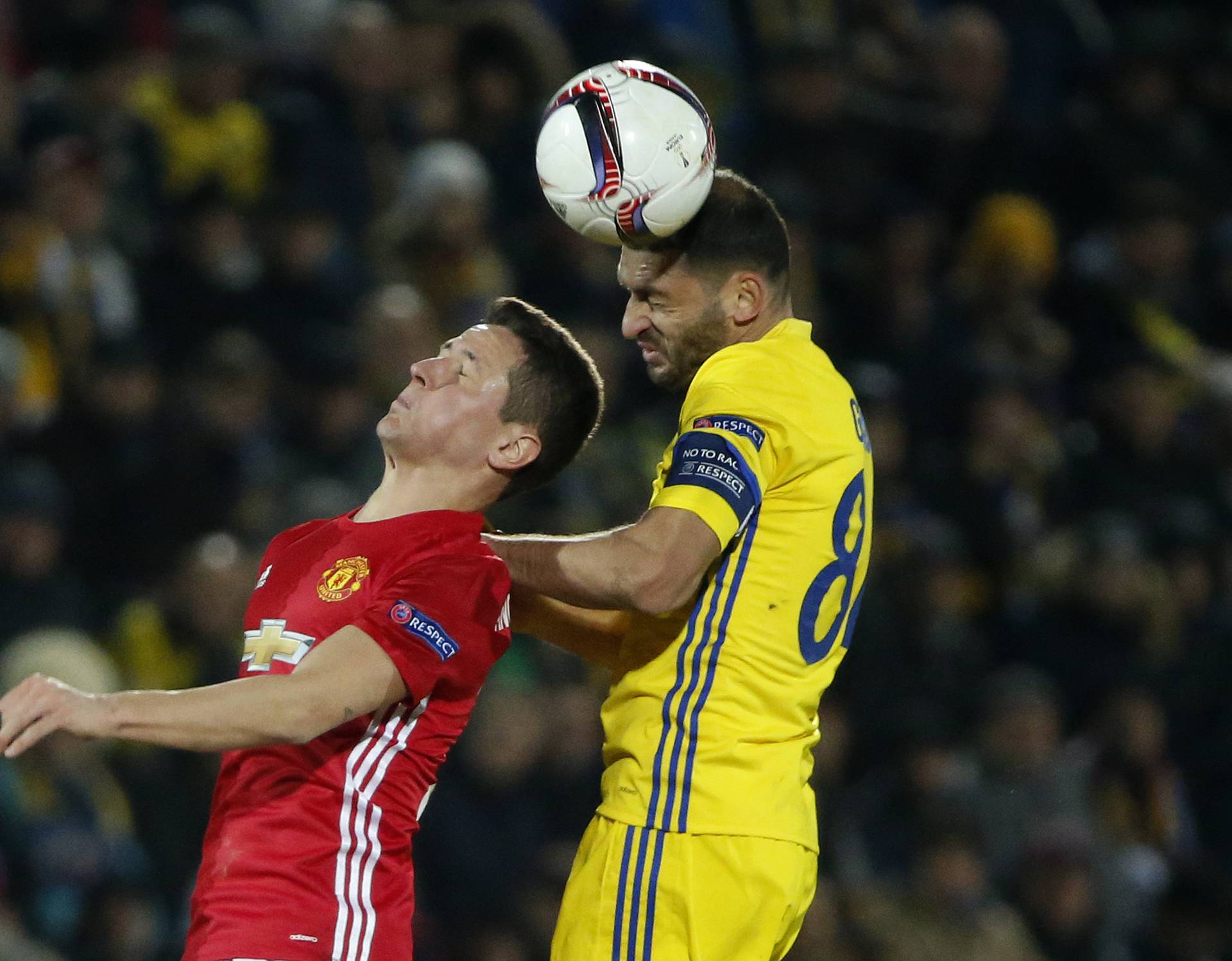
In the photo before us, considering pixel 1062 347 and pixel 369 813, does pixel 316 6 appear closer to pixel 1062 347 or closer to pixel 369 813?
pixel 1062 347

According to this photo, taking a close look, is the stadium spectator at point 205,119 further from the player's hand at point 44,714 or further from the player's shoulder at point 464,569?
the player's hand at point 44,714

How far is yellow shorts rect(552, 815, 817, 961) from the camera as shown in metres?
3.50

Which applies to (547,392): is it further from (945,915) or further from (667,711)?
(945,915)

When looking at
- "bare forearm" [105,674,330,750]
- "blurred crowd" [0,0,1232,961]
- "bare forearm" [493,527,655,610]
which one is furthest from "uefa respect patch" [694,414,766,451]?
"blurred crowd" [0,0,1232,961]

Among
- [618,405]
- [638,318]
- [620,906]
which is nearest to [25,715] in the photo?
[620,906]

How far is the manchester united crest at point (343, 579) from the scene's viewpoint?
11.2 ft

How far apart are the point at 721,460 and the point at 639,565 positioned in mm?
273

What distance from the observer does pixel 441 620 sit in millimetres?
3305

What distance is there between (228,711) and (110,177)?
177 inches

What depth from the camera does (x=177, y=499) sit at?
21.2 feet

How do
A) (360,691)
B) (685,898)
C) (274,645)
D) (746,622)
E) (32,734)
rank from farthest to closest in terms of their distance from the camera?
(746,622) → (685,898) → (274,645) → (360,691) → (32,734)

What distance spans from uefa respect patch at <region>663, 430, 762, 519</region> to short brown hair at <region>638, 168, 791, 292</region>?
0.45m

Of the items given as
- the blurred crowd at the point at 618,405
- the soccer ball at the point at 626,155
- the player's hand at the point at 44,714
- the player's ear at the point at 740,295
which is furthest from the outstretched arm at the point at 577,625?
the blurred crowd at the point at 618,405

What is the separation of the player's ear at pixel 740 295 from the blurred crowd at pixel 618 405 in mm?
2983
